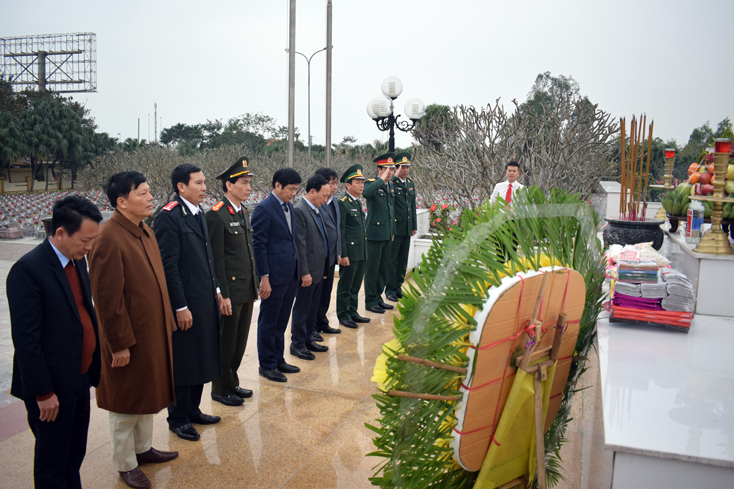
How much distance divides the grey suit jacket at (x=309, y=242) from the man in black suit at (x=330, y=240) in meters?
0.32

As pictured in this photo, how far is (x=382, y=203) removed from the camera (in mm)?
5926

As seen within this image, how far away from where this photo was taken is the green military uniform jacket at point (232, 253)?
130 inches

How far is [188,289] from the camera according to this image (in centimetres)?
300

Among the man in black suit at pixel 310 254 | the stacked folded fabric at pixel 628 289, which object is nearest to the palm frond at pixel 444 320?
the stacked folded fabric at pixel 628 289

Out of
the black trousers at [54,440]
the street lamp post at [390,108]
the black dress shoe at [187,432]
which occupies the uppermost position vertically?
the street lamp post at [390,108]

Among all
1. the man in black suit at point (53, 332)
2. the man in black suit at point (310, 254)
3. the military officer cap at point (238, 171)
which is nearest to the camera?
the man in black suit at point (53, 332)

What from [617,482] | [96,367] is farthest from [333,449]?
[617,482]

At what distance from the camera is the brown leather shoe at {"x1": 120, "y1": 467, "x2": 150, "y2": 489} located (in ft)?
8.39

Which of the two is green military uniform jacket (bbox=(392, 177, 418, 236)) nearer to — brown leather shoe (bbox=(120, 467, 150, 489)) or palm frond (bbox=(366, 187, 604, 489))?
brown leather shoe (bbox=(120, 467, 150, 489))

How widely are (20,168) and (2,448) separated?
4315cm

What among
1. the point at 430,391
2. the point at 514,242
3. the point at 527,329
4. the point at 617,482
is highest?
the point at 514,242

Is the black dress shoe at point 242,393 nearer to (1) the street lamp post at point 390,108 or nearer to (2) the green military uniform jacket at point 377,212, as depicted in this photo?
(2) the green military uniform jacket at point 377,212

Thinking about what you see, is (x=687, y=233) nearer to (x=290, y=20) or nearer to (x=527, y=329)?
(x=527, y=329)

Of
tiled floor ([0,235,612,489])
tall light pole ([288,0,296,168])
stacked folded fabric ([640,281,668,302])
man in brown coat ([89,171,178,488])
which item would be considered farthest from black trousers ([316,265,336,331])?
tall light pole ([288,0,296,168])
